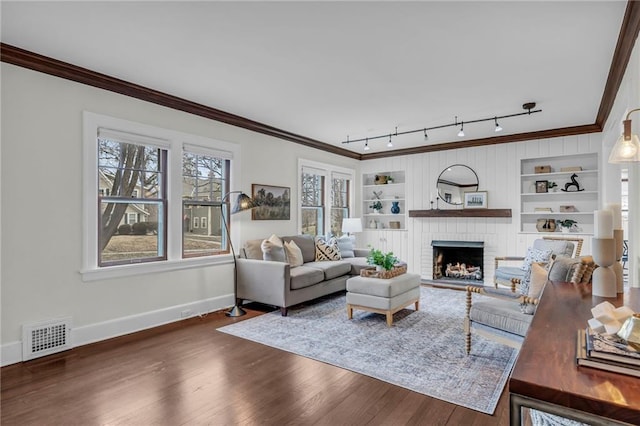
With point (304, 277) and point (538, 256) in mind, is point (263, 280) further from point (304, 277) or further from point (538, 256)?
point (538, 256)

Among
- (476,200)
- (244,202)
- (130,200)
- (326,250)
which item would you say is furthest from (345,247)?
(130,200)

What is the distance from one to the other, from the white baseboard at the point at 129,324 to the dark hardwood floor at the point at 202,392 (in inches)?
4.2

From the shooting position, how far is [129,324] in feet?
12.3

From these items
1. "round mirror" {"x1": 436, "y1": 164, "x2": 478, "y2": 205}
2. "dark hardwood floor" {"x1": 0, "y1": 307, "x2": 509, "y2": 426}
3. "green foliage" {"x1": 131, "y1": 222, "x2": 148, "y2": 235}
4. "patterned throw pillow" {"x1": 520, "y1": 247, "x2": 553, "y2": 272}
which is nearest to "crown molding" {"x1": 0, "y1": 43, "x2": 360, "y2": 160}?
"green foliage" {"x1": 131, "y1": 222, "x2": 148, "y2": 235}

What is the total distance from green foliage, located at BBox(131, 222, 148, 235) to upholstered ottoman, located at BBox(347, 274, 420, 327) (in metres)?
2.41

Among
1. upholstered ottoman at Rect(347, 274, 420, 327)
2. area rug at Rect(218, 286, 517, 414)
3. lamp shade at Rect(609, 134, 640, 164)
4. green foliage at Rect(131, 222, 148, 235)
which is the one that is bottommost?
area rug at Rect(218, 286, 517, 414)

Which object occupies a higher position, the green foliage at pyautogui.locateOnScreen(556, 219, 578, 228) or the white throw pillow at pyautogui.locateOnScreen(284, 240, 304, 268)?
the green foliage at pyautogui.locateOnScreen(556, 219, 578, 228)

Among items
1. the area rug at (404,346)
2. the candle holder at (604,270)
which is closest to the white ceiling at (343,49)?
the candle holder at (604,270)

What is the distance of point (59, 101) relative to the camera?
3.27 metres

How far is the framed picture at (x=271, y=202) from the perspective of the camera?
5.30m

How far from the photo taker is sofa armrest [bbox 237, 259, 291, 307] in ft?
14.3

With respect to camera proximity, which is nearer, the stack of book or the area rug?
the stack of book

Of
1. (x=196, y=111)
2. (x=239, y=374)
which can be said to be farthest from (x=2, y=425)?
(x=196, y=111)

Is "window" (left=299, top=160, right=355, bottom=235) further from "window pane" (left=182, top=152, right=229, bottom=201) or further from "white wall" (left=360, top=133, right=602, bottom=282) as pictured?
"window pane" (left=182, top=152, right=229, bottom=201)
